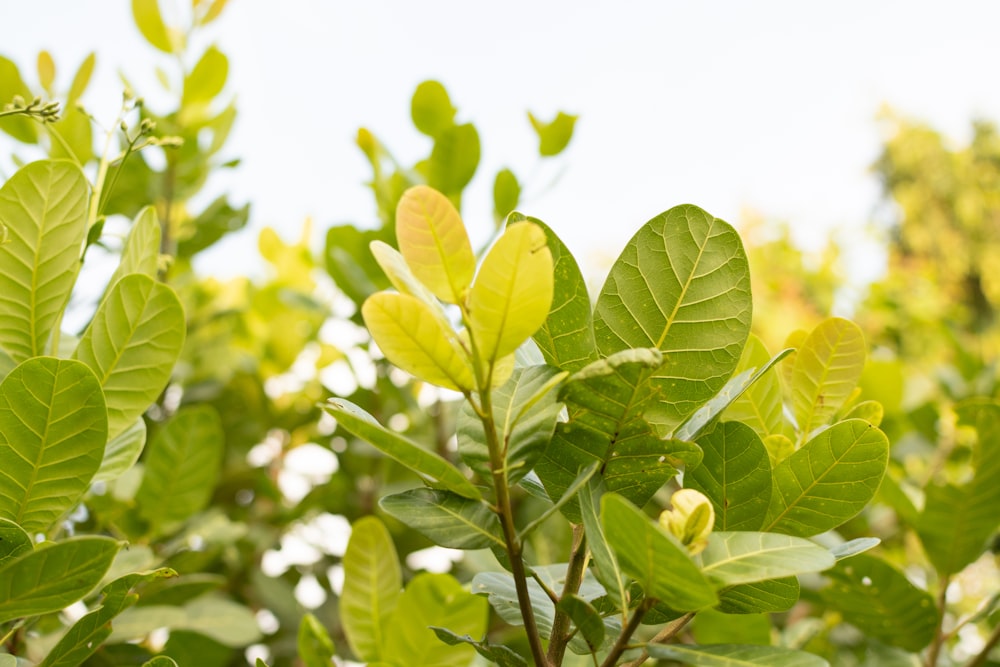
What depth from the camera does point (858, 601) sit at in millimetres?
1155

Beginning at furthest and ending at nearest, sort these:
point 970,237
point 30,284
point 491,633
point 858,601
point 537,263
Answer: point 970,237 < point 491,633 < point 858,601 < point 30,284 < point 537,263

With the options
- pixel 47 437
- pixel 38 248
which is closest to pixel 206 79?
pixel 38 248

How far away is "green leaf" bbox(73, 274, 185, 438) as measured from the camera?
2.55 ft

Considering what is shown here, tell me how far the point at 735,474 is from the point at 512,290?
10.8 inches

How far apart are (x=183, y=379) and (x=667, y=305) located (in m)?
1.61

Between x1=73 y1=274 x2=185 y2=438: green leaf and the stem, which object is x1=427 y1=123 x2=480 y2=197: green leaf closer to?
x1=73 y1=274 x2=185 y2=438: green leaf

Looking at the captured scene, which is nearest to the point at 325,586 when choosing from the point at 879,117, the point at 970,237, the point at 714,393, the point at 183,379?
the point at 183,379

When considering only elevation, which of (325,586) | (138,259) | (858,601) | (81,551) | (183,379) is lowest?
(325,586)

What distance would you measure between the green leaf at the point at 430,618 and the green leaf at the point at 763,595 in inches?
8.8

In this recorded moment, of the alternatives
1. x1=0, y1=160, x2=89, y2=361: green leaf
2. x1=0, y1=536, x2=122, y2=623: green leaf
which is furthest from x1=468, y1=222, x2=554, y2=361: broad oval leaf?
x1=0, y1=160, x2=89, y2=361: green leaf

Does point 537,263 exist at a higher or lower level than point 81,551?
higher

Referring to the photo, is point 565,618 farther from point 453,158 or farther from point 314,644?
point 453,158

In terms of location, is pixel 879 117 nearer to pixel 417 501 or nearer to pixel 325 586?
pixel 325 586

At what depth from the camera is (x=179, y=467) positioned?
1316mm
